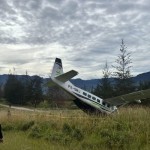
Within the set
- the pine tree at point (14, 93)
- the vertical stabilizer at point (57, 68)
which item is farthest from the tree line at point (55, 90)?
the vertical stabilizer at point (57, 68)

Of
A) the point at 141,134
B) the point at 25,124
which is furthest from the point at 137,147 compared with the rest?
the point at 25,124

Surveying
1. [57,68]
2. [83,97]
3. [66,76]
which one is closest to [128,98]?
[83,97]

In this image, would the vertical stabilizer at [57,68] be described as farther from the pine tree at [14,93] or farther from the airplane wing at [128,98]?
the pine tree at [14,93]

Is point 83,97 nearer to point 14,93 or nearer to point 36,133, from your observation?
point 36,133

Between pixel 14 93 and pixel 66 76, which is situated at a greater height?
pixel 14 93

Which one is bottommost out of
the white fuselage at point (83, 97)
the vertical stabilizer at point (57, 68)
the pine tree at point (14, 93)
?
the white fuselage at point (83, 97)

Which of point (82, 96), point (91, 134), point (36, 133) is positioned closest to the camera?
point (91, 134)

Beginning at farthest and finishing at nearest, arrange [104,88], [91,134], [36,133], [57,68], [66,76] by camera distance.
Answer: [104,88], [57,68], [66,76], [36,133], [91,134]

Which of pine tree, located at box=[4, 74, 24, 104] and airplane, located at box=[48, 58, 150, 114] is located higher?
pine tree, located at box=[4, 74, 24, 104]

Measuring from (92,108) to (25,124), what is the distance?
1029 centimetres

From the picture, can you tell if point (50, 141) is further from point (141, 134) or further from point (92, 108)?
point (92, 108)

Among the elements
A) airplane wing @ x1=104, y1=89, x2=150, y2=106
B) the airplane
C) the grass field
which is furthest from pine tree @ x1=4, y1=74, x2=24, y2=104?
the grass field

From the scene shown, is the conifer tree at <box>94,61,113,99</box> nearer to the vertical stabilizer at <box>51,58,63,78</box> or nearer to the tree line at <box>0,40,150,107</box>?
the tree line at <box>0,40,150,107</box>

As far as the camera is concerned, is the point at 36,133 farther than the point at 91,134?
Yes
